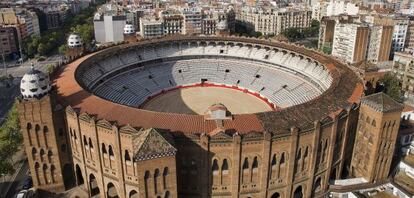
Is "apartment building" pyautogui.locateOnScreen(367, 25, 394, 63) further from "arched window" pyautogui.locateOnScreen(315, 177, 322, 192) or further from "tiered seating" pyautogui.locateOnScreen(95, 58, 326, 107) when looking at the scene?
"arched window" pyautogui.locateOnScreen(315, 177, 322, 192)

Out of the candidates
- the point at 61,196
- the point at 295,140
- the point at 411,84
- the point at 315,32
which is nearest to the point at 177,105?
the point at 61,196

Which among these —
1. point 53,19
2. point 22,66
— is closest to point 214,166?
point 22,66

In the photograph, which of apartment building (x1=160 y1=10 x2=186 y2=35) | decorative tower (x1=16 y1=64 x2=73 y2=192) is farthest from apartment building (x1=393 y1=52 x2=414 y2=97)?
apartment building (x1=160 y1=10 x2=186 y2=35)

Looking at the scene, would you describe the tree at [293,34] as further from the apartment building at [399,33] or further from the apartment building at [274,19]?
the apartment building at [399,33]

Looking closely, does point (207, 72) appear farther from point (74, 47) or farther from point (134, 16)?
point (134, 16)

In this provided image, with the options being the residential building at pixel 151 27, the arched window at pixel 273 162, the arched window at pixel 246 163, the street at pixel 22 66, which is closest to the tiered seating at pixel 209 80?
the arched window at pixel 273 162

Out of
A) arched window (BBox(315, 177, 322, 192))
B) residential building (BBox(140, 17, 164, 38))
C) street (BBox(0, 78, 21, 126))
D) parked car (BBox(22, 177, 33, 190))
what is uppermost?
residential building (BBox(140, 17, 164, 38))

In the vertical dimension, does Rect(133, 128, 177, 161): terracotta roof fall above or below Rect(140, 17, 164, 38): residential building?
below
